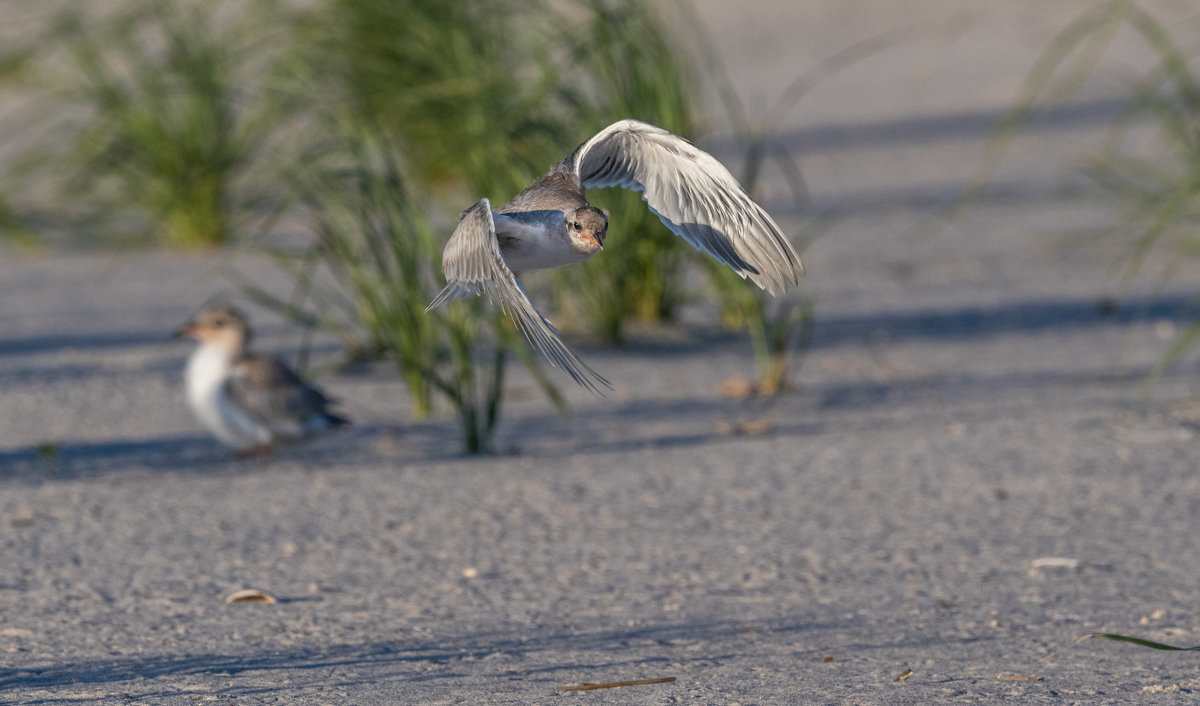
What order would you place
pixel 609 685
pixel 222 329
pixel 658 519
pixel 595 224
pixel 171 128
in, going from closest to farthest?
pixel 595 224 < pixel 609 685 < pixel 658 519 < pixel 222 329 < pixel 171 128

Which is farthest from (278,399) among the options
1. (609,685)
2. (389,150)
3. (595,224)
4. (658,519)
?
(595,224)

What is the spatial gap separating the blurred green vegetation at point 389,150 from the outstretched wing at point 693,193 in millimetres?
1760

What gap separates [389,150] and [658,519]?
1.84m

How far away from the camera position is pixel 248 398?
446cm

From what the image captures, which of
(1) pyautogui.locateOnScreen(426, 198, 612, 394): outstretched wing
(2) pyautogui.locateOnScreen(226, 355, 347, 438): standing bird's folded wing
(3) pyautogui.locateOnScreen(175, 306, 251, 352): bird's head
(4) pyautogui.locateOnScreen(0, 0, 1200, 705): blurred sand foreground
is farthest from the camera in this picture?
(3) pyautogui.locateOnScreen(175, 306, 251, 352): bird's head

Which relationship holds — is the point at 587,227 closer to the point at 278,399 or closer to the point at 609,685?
the point at 609,685

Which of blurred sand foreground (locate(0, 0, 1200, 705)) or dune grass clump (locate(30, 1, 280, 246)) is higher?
dune grass clump (locate(30, 1, 280, 246))

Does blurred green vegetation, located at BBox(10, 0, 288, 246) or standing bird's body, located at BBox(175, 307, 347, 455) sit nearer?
standing bird's body, located at BBox(175, 307, 347, 455)

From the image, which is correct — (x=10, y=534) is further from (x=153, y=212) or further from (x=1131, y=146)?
(x=1131, y=146)

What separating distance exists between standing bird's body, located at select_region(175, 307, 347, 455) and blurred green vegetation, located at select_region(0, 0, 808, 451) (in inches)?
10.4

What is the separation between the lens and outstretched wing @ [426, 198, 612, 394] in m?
2.19

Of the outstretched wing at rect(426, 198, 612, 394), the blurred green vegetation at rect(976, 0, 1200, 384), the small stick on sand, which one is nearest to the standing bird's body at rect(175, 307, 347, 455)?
the small stick on sand

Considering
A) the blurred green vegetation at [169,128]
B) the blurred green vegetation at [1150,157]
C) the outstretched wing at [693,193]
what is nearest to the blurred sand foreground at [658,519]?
the blurred green vegetation at [1150,157]

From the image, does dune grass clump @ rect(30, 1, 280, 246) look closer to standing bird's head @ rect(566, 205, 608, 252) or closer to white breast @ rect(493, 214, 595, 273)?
white breast @ rect(493, 214, 595, 273)
